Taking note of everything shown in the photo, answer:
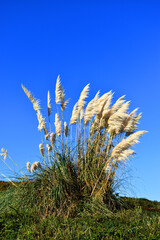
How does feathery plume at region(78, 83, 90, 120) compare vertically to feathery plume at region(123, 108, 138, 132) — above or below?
above

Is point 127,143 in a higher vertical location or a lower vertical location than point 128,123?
lower

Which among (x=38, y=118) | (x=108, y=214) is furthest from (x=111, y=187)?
(x=38, y=118)

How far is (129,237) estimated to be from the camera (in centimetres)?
378

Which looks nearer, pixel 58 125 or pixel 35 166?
pixel 35 166

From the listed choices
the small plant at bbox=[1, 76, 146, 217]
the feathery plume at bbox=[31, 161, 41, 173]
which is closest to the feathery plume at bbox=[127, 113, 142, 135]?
the small plant at bbox=[1, 76, 146, 217]

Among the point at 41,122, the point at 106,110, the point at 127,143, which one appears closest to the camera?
the point at 127,143

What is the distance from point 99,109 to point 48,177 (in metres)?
1.97

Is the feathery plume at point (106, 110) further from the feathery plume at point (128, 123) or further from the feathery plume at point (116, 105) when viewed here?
the feathery plume at point (128, 123)

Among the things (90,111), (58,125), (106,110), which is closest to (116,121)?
(106,110)

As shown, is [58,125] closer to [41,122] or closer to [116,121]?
[41,122]

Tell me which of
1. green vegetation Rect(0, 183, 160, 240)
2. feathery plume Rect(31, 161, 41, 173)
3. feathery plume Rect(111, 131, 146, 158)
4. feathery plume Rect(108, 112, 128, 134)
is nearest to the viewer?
green vegetation Rect(0, 183, 160, 240)

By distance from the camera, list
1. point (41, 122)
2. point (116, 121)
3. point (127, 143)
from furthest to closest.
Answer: point (41, 122) < point (116, 121) < point (127, 143)

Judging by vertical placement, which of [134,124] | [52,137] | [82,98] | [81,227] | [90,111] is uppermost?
[82,98]

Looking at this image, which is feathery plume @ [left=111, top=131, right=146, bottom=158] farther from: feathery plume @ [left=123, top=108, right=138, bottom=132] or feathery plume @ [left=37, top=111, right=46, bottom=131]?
feathery plume @ [left=37, top=111, right=46, bottom=131]
